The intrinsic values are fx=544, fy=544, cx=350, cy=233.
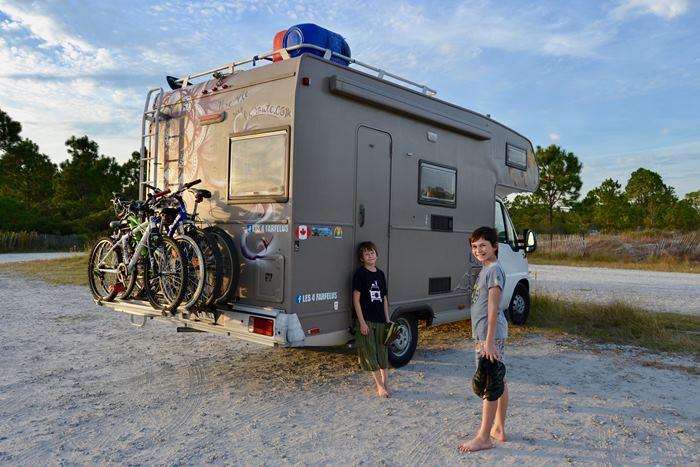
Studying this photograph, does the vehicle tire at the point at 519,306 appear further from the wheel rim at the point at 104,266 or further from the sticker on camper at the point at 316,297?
the wheel rim at the point at 104,266

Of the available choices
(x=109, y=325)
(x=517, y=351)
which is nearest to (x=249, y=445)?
(x=517, y=351)

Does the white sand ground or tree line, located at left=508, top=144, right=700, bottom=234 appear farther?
tree line, located at left=508, top=144, right=700, bottom=234

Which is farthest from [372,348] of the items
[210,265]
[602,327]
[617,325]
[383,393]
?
[617,325]

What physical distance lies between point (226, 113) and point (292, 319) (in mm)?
2192

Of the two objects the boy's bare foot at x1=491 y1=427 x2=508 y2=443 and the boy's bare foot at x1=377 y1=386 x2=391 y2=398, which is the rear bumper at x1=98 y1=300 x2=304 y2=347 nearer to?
the boy's bare foot at x1=377 y1=386 x2=391 y2=398

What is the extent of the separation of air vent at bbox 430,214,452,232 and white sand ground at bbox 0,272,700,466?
1534 millimetres

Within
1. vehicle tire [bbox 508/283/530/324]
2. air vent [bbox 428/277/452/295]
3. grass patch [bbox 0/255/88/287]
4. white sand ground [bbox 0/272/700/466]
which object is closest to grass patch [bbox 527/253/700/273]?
vehicle tire [bbox 508/283/530/324]

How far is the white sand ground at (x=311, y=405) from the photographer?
12.1 ft

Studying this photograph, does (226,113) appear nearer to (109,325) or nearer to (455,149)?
(455,149)

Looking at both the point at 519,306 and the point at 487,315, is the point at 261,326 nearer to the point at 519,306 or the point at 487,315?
the point at 487,315

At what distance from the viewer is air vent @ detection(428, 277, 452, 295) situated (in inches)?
247

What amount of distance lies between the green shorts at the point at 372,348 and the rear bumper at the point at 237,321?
0.64m

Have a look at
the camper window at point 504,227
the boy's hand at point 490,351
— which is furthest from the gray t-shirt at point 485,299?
the camper window at point 504,227

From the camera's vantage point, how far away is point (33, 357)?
6.12 m
